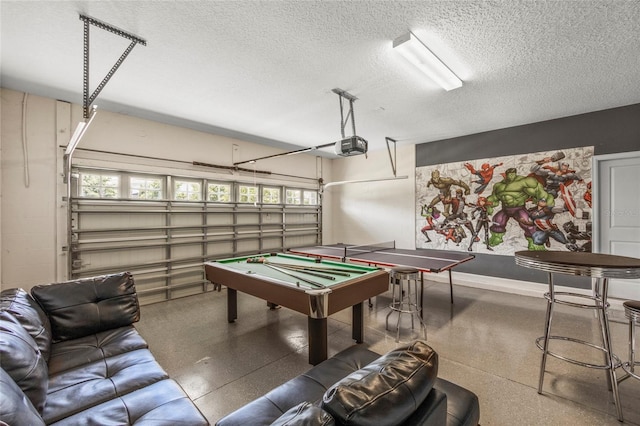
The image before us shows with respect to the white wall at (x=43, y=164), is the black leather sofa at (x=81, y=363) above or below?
below

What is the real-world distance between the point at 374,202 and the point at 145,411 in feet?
20.2

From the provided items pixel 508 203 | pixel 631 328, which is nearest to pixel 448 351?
pixel 631 328

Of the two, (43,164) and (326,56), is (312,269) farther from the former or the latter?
(43,164)

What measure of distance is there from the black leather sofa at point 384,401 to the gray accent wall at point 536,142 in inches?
176

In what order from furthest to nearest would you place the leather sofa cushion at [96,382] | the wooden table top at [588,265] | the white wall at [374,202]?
the white wall at [374,202]
the wooden table top at [588,265]
the leather sofa cushion at [96,382]

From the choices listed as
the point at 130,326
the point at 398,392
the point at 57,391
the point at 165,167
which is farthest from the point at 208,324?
the point at 398,392

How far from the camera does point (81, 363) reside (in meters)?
1.85

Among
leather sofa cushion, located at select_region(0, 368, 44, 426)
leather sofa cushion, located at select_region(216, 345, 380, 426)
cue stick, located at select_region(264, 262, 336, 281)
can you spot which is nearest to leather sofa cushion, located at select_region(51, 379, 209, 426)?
leather sofa cushion, located at select_region(216, 345, 380, 426)

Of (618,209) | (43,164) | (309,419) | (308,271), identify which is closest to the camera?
(309,419)

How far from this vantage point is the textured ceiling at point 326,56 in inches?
83.7

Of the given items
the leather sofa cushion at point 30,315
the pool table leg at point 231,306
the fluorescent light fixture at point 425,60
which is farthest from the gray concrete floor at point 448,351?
the fluorescent light fixture at point 425,60

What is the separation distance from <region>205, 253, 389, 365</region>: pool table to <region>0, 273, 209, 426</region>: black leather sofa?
1.04m

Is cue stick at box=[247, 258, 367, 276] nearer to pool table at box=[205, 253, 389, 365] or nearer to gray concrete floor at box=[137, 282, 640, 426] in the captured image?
pool table at box=[205, 253, 389, 365]

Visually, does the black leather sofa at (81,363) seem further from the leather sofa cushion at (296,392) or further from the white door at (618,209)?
the white door at (618,209)
